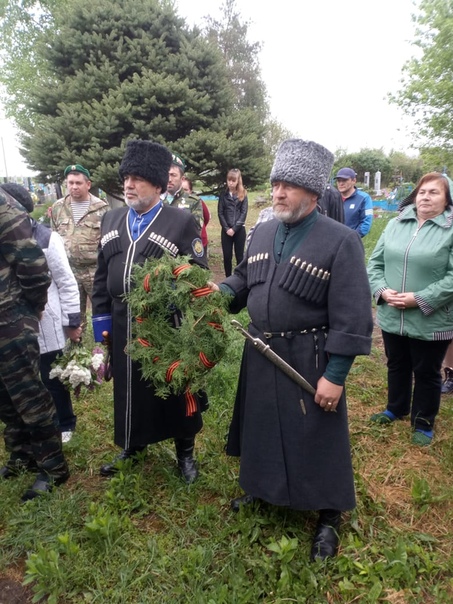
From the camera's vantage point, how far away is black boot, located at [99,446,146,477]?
122 inches

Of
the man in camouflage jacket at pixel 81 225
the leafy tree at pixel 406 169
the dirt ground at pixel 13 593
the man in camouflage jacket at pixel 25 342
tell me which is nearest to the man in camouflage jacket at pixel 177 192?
the man in camouflage jacket at pixel 81 225

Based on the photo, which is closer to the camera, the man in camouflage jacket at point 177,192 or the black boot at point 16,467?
the black boot at point 16,467

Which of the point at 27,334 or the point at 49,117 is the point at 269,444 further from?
the point at 49,117

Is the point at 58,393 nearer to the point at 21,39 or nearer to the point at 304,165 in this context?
the point at 304,165

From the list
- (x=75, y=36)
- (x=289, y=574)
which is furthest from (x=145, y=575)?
(x=75, y=36)

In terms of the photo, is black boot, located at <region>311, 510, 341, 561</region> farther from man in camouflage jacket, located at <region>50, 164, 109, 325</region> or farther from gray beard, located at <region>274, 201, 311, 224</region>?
man in camouflage jacket, located at <region>50, 164, 109, 325</region>

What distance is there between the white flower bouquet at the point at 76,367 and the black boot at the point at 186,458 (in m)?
0.84

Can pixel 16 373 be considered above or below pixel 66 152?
below

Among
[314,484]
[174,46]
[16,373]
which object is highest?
[174,46]

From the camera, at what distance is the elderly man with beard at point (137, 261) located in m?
2.68

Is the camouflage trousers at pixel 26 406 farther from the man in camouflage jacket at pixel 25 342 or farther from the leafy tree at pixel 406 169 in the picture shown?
the leafy tree at pixel 406 169

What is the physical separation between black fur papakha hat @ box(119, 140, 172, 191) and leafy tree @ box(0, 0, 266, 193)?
18.6 feet

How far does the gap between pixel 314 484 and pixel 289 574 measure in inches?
18.1

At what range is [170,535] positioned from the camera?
257 cm
